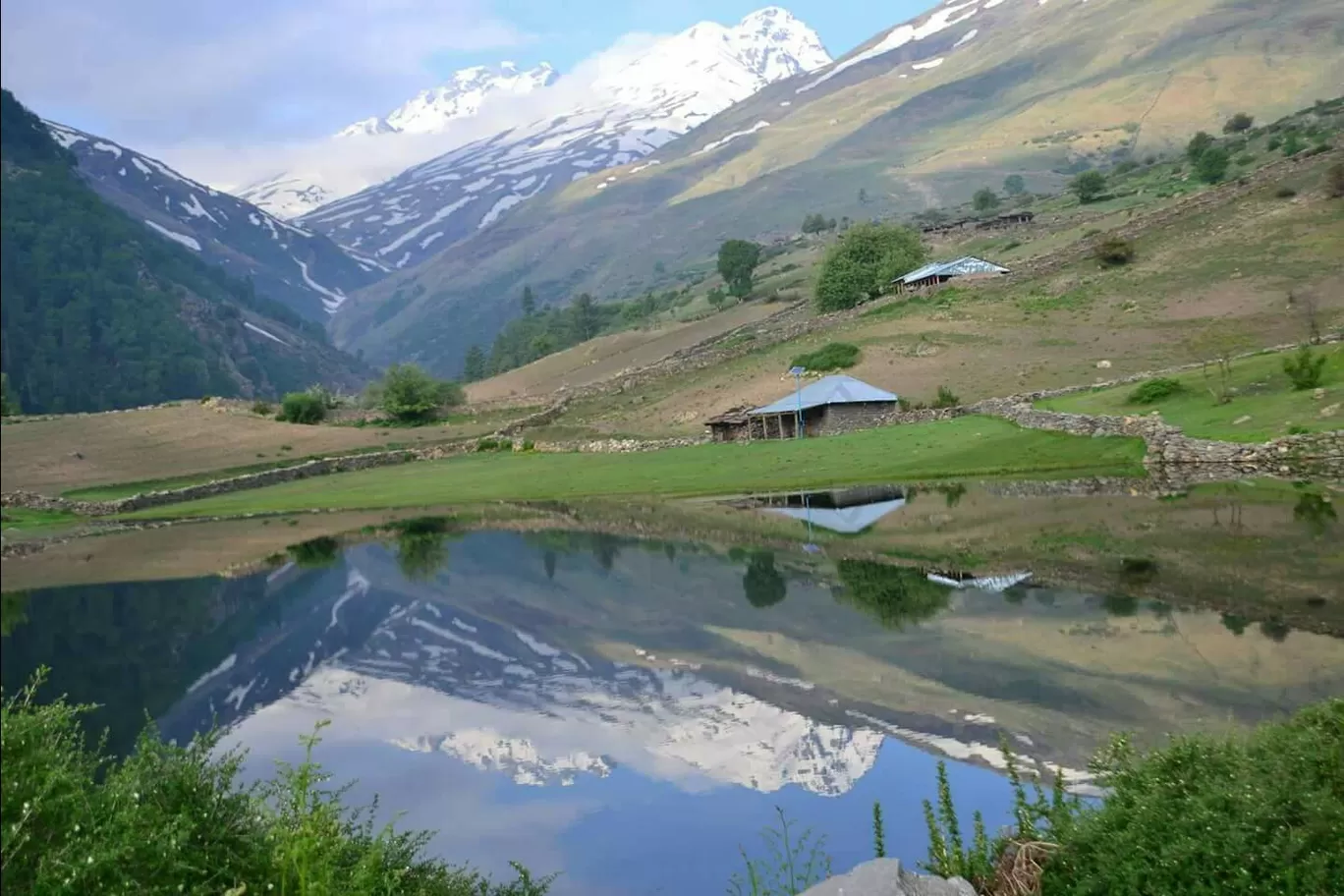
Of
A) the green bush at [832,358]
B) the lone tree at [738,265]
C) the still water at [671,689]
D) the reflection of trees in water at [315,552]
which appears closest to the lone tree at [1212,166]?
the green bush at [832,358]

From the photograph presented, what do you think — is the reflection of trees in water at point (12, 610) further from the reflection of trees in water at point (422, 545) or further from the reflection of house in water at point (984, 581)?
the reflection of house in water at point (984, 581)

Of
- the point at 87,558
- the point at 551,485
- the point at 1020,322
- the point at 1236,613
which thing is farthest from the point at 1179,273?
the point at 87,558

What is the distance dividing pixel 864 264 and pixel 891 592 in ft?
238

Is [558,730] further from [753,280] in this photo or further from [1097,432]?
[753,280]

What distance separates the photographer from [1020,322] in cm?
6316

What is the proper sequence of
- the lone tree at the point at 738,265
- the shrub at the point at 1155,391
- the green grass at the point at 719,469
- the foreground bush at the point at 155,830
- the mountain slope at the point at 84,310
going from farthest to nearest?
the lone tree at the point at 738,265
the mountain slope at the point at 84,310
the shrub at the point at 1155,391
the green grass at the point at 719,469
the foreground bush at the point at 155,830

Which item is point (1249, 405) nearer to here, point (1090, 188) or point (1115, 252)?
point (1115, 252)

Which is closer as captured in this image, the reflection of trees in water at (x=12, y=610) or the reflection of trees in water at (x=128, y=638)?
the reflection of trees in water at (x=128, y=638)

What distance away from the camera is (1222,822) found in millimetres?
6070

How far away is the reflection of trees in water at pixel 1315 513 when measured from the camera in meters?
20.1

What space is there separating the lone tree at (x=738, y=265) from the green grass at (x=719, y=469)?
239ft

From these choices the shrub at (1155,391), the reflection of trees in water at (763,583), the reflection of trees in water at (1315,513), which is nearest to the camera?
the reflection of trees in water at (1315,513)

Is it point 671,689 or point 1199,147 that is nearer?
point 671,689

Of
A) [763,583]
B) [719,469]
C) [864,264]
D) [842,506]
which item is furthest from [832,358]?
[763,583]
